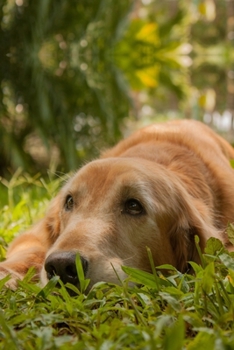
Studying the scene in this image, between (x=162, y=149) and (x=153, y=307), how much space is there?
5.62 ft

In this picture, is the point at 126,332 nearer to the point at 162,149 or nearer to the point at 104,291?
the point at 104,291

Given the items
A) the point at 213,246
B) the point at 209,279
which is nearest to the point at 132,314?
the point at 209,279

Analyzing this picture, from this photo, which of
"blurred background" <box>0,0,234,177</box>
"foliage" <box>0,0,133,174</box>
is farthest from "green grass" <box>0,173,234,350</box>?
"foliage" <box>0,0,133,174</box>

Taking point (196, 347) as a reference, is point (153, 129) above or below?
below

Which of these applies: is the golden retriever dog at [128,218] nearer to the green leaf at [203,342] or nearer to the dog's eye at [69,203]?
the dog's eye at [69,203]

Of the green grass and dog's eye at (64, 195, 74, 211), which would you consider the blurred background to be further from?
the green grass

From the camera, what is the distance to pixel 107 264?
2.68 meters

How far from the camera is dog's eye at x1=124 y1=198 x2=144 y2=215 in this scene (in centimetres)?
306

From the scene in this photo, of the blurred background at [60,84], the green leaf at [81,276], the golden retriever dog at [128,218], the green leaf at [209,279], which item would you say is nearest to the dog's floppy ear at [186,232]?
the golden retriever dog at [128,218]

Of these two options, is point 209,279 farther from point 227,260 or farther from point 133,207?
point 133,207

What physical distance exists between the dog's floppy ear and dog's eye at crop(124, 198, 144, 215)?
0.57 feet

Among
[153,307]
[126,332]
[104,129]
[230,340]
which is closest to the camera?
[230,340]

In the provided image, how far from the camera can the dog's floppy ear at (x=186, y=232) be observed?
3.11 metres

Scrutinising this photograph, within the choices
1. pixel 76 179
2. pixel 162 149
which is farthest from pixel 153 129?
pixel 76 179
